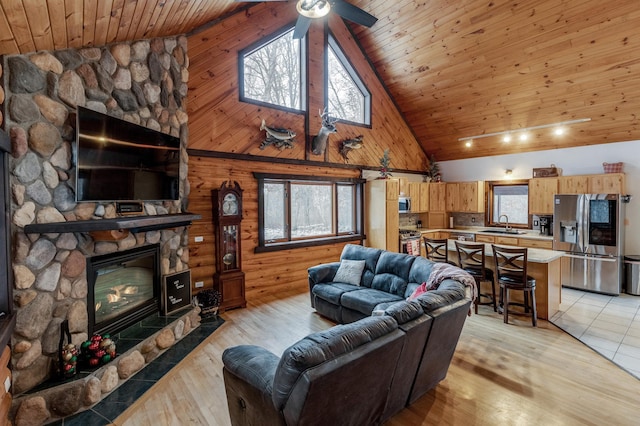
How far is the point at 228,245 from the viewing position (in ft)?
14.9

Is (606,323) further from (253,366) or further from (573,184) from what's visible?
(253,366)

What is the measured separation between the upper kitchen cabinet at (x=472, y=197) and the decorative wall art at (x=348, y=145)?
9.94 feet

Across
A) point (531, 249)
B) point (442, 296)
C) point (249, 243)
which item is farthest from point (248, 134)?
point (531, 249)

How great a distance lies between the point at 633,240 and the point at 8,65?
8.65 m

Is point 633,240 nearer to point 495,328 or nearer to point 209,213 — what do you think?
point 495,328

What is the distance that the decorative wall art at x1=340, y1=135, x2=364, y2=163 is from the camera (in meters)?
6.24

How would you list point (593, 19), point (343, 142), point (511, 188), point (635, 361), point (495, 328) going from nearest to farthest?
1. point (635, 361)
2. point (495, 328)
3. point (593, 19)
4. point (343, 142)
5. point (511, 188)

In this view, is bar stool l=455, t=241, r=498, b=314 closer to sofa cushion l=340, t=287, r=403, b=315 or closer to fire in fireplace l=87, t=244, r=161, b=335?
sofa cushion l=340, t=287, r=403, b=315

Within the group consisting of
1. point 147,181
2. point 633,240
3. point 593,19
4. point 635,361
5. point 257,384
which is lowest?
point 635,361

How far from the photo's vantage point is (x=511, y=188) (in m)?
7.07

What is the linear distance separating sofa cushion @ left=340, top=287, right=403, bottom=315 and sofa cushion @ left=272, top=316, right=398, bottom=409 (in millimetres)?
1831

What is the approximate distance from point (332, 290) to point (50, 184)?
3139 millimetres

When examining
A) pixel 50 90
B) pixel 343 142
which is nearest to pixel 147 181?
pixel 50 90

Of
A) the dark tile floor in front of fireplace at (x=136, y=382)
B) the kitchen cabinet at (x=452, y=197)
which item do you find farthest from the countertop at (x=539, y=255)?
the dark tile floor in front of fireplace at (x=136, y=382)
